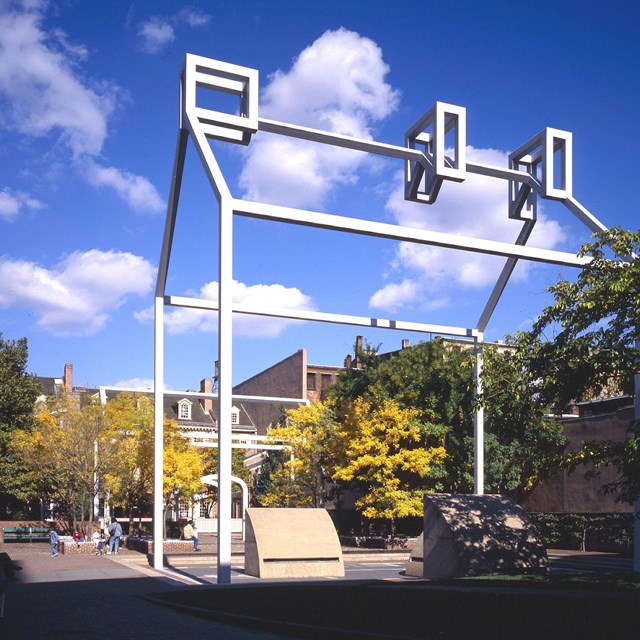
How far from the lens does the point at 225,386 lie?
49.7ft

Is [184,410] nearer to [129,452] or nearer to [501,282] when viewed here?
[129,452]

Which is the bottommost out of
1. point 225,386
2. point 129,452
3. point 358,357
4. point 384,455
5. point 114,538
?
point 114,538

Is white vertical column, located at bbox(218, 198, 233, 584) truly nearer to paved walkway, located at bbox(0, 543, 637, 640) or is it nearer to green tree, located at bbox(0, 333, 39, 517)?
paved walkway, located at bbox(0, 543, 637, 640)

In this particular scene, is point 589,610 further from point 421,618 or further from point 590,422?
point 590,422

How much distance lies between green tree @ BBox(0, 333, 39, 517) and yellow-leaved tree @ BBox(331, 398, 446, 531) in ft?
61.9

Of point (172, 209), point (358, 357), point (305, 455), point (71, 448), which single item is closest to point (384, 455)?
point (305, 455)

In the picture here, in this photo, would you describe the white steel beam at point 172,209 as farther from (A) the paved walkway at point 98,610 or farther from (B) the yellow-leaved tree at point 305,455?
(B) the yellow-leaved tree at point 305,455

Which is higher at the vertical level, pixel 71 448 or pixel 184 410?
pixel 184 410

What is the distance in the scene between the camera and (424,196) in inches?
747

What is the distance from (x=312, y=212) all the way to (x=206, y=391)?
6994 centimetres

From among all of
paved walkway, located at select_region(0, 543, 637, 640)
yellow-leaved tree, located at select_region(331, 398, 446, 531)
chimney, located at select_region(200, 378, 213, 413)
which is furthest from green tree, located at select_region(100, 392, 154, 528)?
chimney, located at select_region(200, 378, 213, 413)

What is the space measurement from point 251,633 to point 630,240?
9425mm

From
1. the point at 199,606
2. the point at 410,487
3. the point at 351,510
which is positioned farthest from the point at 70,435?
the point at 199,606

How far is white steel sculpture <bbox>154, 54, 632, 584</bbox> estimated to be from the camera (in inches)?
604
